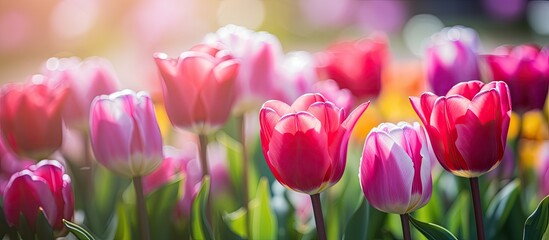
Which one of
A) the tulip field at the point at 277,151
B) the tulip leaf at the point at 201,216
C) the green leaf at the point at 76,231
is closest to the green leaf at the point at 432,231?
the tulip field at the point at 277,151

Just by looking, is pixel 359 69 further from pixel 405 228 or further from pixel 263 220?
pixel 405 228

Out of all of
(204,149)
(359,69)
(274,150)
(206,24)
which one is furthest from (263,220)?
(206,24)

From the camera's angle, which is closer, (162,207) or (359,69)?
(162,207)

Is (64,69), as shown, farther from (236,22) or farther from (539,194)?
(236,22)

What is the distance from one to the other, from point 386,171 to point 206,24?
13.5 feet

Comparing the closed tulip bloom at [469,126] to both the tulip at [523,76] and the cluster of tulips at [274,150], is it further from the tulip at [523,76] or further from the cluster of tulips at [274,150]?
the tulip at [523,76]

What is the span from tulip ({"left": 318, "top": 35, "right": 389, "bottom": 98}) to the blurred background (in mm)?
2172

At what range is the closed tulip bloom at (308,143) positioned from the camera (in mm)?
794

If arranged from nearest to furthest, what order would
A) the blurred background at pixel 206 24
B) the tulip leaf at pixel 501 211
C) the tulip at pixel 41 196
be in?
the tulip at pixel 41 196 → the tulip leaf at pixel 501 211 → the blurred background at pixel 206 24

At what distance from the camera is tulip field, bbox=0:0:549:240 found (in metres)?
0.81

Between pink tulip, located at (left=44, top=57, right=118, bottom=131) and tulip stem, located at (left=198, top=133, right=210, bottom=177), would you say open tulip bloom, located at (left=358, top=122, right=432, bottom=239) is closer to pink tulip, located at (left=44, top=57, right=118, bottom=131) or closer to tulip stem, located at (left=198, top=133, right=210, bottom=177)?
tulip stem, located at (left=198, top=133, right=210, bottom=177)

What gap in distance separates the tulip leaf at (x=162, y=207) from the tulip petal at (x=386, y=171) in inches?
12.6

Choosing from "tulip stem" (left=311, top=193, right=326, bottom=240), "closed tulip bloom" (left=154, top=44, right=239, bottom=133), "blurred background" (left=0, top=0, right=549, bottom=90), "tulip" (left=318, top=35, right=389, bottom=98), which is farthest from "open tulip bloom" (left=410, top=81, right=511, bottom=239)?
"blurred background" (left=0, top=0, right=549, bottom=90)

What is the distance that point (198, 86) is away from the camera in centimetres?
95
